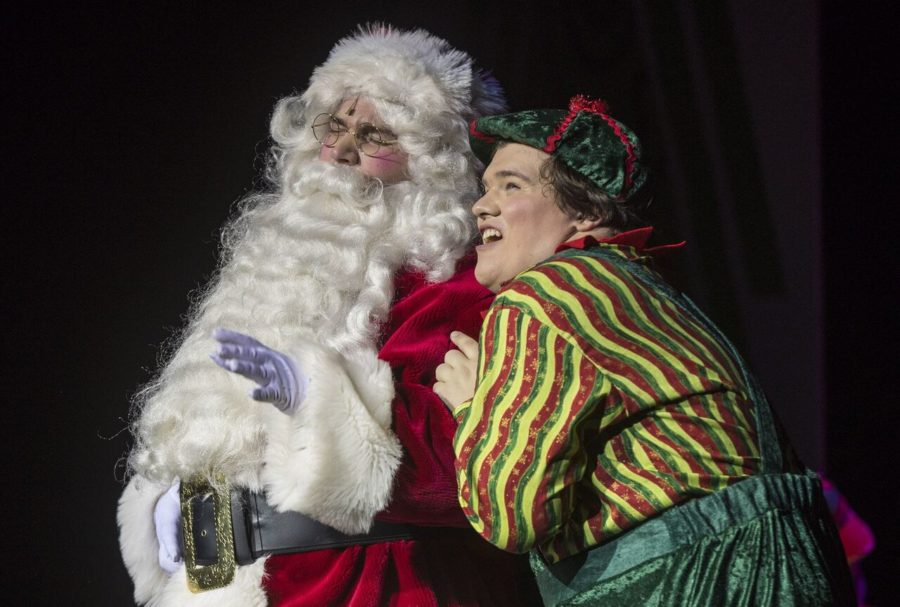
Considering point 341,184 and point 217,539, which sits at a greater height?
point 341,184

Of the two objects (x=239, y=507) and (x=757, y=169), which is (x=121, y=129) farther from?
(x=757, y=169)

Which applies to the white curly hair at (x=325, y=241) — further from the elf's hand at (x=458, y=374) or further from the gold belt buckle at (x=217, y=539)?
the elf's hand at (x=458, y=374)

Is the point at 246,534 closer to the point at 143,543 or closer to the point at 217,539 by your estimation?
the point at 217,539

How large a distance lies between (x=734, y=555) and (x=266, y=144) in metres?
2.54

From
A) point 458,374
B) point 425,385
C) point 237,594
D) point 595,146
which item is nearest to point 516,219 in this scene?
point 595,146

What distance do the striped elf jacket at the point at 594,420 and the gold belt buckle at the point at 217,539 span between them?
2.73 ft

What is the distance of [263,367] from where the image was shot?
186cm

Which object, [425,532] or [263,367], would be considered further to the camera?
[425,532]

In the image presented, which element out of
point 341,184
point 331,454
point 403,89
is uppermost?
point 403,89

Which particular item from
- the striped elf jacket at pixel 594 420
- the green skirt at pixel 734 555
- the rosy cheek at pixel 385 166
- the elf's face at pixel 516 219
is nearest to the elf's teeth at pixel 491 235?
the elf's face at pixel 516 219

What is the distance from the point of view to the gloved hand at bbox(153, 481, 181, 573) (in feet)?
8.21

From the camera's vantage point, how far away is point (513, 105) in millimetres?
3168

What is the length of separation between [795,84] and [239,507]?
2.46m

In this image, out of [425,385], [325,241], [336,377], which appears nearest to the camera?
[336,377]
